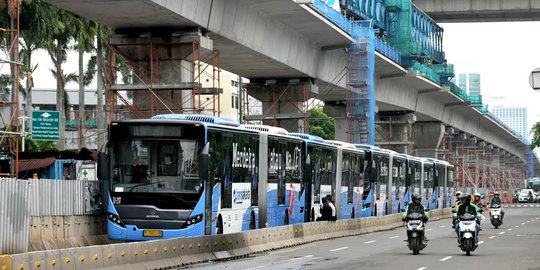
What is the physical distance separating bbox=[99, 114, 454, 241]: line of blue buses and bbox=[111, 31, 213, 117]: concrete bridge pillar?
462 cm

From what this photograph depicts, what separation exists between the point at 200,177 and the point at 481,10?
5092 centimetres

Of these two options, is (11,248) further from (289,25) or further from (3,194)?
(289,25)

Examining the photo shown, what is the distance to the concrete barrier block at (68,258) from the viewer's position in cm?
1895

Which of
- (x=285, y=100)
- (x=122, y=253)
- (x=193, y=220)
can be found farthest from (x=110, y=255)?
(x=285, y=100)

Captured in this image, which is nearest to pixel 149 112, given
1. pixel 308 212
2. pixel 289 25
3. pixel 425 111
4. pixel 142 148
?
pixel 308 212

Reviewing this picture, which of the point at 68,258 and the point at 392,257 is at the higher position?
the point at 68,258

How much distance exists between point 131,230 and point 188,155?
7.71 ft

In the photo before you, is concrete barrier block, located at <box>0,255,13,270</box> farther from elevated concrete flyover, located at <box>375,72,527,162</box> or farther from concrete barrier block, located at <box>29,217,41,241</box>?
elevated concrete flyover, located at <box>375,72,527,162</box>

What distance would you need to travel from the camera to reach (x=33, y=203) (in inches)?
963

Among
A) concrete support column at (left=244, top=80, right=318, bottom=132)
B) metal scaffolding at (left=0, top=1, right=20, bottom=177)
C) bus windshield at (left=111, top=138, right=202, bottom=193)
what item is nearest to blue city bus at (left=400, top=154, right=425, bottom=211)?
concrete support column at (left=244, top=80, right=318, bottom=132)

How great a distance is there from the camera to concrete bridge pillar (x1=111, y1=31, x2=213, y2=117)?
3941 centimetres

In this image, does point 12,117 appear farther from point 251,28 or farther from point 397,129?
point 397,129

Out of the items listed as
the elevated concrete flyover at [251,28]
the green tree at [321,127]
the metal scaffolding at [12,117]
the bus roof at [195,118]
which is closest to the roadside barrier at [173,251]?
the bus roof at [195,118]

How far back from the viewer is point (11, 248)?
21797mm
